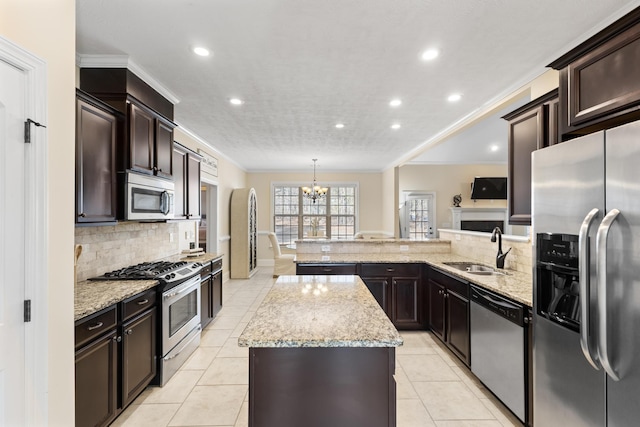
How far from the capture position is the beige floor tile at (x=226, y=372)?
2.76m

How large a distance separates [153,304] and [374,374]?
77.7 inches

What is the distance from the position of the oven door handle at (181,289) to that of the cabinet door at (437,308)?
2651mm

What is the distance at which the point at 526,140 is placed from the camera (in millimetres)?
2439

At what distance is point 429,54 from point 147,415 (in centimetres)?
345

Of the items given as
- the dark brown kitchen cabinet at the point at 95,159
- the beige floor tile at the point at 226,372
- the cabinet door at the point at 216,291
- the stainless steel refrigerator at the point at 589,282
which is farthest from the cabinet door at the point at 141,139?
the stainless steel refrigerator at the point at 589,282

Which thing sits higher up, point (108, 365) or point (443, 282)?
point (443, 282)

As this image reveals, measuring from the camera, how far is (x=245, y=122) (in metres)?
4.23

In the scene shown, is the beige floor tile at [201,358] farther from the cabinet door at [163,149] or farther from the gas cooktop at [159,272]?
the cabinet door at [163,149]

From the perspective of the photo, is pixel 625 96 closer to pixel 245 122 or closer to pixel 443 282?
pixel 443 282

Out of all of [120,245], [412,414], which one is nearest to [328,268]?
[412,414]
